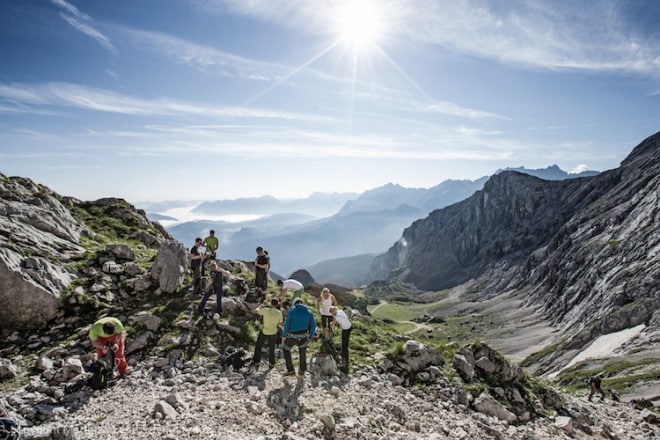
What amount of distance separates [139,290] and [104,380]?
9.12 metres

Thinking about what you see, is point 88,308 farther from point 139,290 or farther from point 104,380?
point 104,380

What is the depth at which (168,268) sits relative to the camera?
2228 cm

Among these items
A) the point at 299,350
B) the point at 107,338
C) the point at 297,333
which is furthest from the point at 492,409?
the point at 107,338

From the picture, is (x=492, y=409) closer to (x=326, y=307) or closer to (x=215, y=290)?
(x=326, y=307)

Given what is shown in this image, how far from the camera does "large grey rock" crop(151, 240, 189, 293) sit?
21797 mm

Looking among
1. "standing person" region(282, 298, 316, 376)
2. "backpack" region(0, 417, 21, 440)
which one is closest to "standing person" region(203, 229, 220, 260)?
"standing person" region(282, 298, 316, 376)

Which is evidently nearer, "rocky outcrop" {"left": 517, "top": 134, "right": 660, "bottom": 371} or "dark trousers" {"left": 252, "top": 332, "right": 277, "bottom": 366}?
"dark trousers" {"left": 252, "top": 332, "right": 277, "bottom": 366}

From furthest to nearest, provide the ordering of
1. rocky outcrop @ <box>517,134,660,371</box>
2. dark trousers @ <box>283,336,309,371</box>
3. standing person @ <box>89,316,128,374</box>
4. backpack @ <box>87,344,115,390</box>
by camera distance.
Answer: rocky outcrop @ <box>517,134,660,371</box> → dark trousers @ <box>283,336,309,371</box> → standing person @ <box>89,316,128,374</box> → backpack @ <box>87,344,115,390</box>

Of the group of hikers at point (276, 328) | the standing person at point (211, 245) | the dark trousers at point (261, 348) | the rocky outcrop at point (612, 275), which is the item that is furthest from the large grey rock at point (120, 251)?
the rocky outcrop at point (612, 275)

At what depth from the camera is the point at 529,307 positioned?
639 ft

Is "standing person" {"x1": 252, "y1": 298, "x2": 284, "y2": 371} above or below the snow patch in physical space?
above

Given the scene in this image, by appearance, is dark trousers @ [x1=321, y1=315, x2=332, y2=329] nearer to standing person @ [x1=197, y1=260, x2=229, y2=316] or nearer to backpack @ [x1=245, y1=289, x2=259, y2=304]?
backpack @ [x1=245, y1=289, x2=259, y2=304]

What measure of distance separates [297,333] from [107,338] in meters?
7.62

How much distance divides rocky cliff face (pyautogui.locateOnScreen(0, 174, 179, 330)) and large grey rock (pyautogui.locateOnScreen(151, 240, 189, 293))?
0.68 metres
